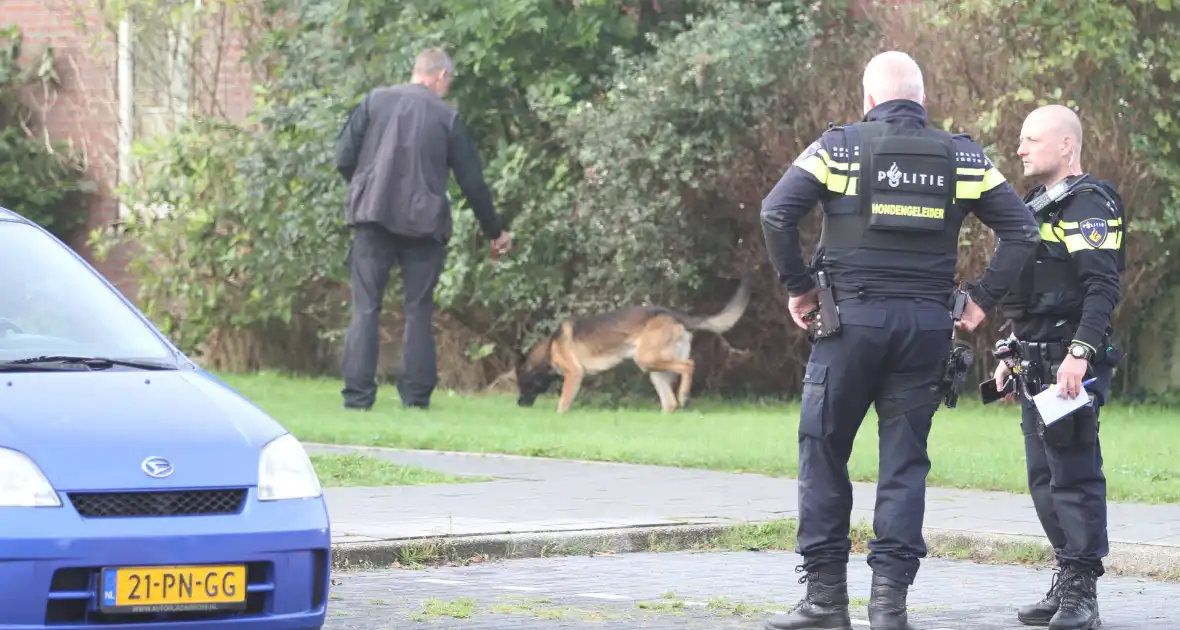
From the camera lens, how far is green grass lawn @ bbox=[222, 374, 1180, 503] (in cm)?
1112

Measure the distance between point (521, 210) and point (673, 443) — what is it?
4.40 m

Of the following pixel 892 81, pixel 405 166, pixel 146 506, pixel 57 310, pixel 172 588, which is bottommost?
pixel 172 588

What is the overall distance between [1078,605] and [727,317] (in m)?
8.68

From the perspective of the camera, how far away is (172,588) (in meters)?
5.62

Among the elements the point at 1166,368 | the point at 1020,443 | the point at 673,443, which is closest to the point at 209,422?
the point at 673,443

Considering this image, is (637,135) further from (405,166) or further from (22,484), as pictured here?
(22,484)

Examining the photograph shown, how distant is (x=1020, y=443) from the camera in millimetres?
12500

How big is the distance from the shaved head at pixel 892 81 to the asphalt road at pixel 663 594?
172 centimetres

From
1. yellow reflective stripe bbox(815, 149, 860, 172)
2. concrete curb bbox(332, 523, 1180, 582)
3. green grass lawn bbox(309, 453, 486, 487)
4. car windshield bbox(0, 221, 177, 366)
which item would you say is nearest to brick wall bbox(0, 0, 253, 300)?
green grass lawn bbox(309, 453, 486, 487)

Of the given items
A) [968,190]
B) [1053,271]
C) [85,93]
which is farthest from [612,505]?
[85,93]

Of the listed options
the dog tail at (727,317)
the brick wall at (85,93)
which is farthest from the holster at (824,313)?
the brick wall at (85,93)

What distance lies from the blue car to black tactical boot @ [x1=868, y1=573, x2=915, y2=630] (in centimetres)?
178

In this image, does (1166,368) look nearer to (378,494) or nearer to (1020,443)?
(1020,443)

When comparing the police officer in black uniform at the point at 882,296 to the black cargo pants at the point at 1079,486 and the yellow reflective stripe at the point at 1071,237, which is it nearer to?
the yellow reflective stripe at the point at 1071,237
